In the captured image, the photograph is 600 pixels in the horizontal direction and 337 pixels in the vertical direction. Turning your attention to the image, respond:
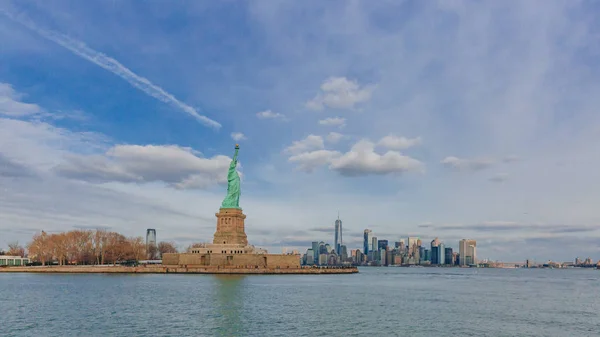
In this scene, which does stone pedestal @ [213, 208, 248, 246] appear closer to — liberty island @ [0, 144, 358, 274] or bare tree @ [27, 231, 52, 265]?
liberty island @ [0, 144, 358, 274]

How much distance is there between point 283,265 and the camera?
123000mm

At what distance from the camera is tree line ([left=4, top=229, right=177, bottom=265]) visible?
135750 mm

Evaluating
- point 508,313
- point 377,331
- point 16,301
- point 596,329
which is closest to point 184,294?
point 16,301

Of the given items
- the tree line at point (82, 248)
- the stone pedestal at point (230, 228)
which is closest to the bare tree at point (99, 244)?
the tree line at point (82, 248)

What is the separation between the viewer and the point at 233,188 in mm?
125250

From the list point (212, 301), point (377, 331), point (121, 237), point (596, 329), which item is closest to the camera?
point (377, 331)

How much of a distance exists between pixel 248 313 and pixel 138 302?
1385 centimetres

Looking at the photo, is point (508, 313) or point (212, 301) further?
point (212, 301)

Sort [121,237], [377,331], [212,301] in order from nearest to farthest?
[377,331] < [212,301] < [121,237]

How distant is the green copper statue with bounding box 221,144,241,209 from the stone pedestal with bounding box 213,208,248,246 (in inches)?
67.5

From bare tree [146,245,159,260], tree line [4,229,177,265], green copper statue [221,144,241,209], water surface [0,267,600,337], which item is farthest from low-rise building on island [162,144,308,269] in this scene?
bare tree [146,245,159,260]

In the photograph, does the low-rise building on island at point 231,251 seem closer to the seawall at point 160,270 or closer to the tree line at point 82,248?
the seawall at point 160,270

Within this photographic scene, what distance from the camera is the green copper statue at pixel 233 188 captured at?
123519 mm

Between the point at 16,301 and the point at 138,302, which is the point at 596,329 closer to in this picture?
the point at 138,302
